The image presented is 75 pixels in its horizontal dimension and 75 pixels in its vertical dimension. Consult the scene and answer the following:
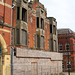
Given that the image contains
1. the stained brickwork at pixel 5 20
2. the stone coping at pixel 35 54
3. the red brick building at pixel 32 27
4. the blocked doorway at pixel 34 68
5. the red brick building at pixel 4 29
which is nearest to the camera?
the red brick building at pixel 4 29

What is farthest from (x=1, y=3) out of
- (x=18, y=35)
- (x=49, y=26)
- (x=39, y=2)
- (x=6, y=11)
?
(x=49, y=26)

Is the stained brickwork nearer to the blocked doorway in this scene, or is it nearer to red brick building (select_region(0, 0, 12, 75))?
red brick building (select_region(0, 0, 12, 75))

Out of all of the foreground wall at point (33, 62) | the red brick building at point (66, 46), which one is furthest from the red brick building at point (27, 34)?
the red brick building at point (66, 46)

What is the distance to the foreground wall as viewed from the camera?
2067cm

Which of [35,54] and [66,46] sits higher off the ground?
[66,46]

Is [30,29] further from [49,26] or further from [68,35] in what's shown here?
[68,35]

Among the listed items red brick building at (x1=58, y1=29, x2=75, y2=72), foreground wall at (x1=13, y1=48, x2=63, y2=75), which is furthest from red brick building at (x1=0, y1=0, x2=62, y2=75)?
red brick building at (x1=58, y1=29, x2=75, y2=72)

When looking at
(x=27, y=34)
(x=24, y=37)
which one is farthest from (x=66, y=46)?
(x=24, y=37)

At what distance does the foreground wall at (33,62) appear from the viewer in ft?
67.8

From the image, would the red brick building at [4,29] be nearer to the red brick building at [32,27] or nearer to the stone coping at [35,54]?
the stone coping at [35,54]

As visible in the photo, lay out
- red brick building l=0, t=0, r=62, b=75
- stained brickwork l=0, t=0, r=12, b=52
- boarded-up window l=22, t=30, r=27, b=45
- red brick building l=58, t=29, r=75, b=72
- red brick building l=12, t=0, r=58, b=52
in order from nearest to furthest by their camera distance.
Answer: stained brickwork l=0, t=0, r=12, b=52
red brick building l=0, t=0, r=62, b=75
red brick building l=12, t=0, r=58, b=52
boarded-up window l=22, t=30, r=27, b=45
red brick building l=58, t=29, r=75, b=72

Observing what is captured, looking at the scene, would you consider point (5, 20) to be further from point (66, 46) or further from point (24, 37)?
point (66, 46)

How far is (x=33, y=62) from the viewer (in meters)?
24.9

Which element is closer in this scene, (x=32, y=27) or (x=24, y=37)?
(x=24, y=37)
